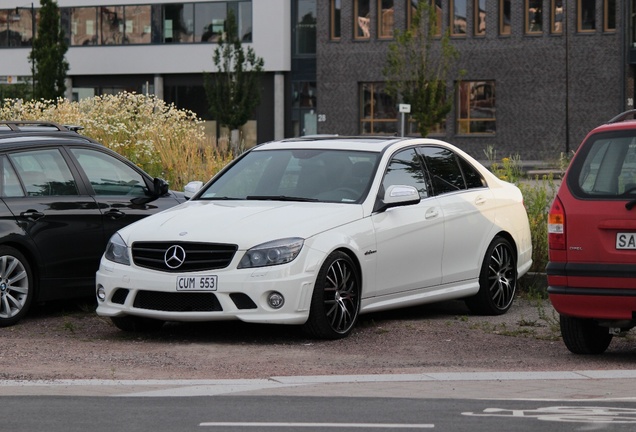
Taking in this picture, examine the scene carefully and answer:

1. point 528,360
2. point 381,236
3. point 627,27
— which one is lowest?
point 528,360

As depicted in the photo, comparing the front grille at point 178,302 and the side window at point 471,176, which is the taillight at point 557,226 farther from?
the side window at point 471,176

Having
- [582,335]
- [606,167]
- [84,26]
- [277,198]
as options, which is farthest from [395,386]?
[84,26]

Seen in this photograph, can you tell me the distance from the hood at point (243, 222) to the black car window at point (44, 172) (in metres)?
1.46

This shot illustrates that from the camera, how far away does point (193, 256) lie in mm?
10680

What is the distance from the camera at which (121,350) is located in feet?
35.0

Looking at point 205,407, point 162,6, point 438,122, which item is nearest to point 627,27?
point 438,122

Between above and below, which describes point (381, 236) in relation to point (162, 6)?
below

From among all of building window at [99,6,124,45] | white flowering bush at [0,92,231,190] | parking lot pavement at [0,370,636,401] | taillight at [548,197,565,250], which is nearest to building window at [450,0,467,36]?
building window at [99,6,124,45]

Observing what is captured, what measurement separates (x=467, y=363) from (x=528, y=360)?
0.50 m

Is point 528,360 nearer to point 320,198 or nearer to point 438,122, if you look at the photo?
point 320,198

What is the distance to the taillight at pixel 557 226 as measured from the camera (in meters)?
9.83

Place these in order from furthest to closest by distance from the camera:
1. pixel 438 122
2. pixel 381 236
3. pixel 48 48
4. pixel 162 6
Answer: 1. pixel 162 6
2. pixel 48 48
3. pixel 438 122
4. pixel 381 236

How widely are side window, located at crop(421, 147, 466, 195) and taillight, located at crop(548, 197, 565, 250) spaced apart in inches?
101

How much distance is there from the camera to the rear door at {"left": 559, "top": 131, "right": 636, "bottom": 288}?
9602mm
